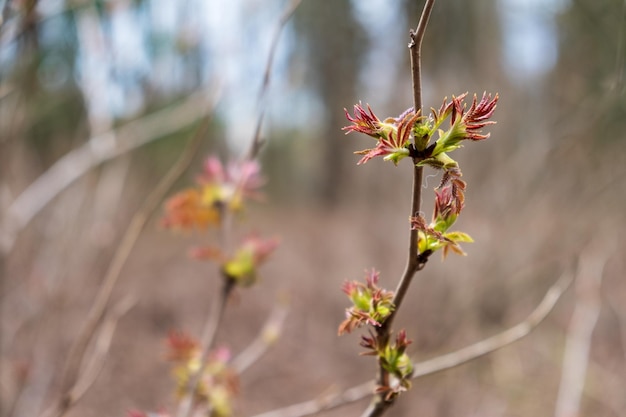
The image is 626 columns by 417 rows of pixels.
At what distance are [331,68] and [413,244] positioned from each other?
8.97 metres

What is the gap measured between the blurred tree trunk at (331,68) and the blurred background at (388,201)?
1.89 metres

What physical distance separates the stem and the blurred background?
1.28 ft

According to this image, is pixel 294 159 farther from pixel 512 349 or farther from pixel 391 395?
pixel 391 395

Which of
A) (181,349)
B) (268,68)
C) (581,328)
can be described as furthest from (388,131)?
(581,328)

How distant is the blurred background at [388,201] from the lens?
2014mm

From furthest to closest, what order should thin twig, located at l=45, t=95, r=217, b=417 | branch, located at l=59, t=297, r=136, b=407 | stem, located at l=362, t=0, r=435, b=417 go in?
branch, located at l=59, t=297, r=136, b=407 < thin twig, located at l=45, t=95, r=217, b=417 < stem, located at l=362, t=0, r=435, b=417

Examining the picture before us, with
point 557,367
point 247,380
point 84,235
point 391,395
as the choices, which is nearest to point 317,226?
point 247,380

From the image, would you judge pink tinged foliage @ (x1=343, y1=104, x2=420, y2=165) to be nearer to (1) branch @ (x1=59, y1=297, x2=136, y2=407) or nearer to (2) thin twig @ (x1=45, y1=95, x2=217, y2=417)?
(2) thin twig @ (x1=45, y1=95, x2=217, y2=417)

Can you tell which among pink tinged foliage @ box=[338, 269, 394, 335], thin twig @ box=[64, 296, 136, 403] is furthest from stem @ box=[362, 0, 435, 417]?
thin twig @ box=[64, 296, 136, 403]

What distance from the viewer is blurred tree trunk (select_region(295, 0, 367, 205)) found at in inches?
297

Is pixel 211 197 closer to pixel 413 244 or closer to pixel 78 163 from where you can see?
pixel 413 244

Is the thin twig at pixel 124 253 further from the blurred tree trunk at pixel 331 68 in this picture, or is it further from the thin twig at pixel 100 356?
the blurred tree trunk at pixel 331 68

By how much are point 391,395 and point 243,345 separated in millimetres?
4651

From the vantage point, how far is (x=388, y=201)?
5.18 m
